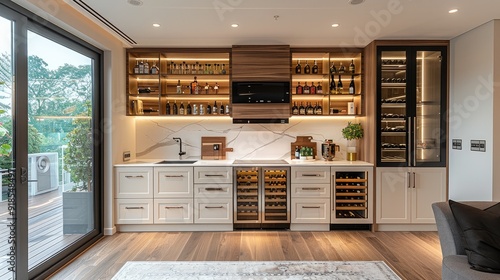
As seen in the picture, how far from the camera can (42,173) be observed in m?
2.88

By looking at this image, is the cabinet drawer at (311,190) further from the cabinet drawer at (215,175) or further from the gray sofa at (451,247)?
the gray sofa at (451,247)

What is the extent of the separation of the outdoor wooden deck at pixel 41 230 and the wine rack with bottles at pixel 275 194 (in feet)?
7.80

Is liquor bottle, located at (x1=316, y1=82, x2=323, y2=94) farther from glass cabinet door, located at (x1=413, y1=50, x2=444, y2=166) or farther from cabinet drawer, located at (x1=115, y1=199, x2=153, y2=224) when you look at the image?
cabinet drawer, located at (x1=115, y1=199, x2=153, y2=224)

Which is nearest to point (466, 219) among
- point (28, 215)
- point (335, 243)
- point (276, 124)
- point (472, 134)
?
point (335, 243)

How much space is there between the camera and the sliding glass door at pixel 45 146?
8.05ft

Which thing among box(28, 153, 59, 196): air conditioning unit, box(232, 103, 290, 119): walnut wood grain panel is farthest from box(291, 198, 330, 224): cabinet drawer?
box(28, 153, 59, 196): air conditioning unit

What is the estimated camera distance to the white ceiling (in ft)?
9.74

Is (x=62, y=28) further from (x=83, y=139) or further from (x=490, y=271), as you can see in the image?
(x=490, y=271)

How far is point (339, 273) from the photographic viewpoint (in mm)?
2854

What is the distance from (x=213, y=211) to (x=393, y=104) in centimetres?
288

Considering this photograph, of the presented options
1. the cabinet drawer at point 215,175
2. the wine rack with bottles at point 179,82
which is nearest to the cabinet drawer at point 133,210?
the cabinet drawer at point 215,175

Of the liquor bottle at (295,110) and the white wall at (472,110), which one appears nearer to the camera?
the white wall at (472,110)

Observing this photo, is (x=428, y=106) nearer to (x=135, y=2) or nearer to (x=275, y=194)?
(x=275, y=194)

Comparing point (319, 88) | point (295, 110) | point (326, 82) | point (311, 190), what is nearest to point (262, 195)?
point (311, 190)
